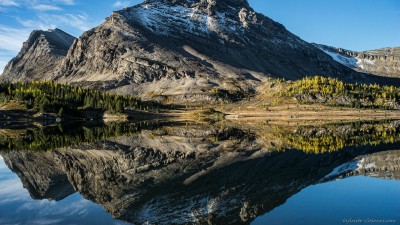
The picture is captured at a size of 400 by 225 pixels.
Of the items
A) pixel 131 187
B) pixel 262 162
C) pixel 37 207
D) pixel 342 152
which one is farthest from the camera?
pixel 342 152

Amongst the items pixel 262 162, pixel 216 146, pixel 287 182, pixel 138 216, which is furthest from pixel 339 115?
pixel 138 216

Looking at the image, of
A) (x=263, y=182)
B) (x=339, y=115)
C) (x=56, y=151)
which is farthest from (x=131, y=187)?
(x=339, y=115)

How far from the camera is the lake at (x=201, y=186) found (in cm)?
2739

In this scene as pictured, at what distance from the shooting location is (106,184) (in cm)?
3841

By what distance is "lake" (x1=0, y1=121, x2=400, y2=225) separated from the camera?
1078 inches

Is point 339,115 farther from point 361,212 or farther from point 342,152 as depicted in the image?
point 361,212

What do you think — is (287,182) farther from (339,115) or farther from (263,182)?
(339,115)

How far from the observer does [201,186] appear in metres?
36.6

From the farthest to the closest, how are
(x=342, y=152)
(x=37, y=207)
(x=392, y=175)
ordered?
(x=342, y=152), (x=392, y=175), (x=37, y=207)

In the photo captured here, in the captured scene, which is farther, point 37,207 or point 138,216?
point 37,207

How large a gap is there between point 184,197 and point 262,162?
21.3 meters

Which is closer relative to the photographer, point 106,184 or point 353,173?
point 106,184

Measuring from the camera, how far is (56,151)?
204ft

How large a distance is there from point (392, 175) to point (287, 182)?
14917 mm
